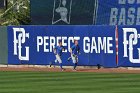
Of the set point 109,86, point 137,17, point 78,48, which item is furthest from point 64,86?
point 137,17

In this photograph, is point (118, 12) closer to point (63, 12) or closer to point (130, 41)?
point (63, 12)

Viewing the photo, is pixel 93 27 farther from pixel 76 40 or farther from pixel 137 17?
pixel 137 17

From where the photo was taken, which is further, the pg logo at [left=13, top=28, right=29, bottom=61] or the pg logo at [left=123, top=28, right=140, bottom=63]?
the pg logo at [left=13, top=28, right=29, bottom=61]

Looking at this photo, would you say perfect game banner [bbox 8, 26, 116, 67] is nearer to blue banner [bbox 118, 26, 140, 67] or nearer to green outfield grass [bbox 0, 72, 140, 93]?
blue banner [bbox 118, 26, 140, 67]

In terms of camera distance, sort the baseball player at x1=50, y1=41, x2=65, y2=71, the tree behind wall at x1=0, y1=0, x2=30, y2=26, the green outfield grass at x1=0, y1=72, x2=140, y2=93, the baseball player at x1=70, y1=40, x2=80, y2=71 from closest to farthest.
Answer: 1. the green outfield grass at x1=0, y1=72, x2=140, y2=93
2. the baseball player at x1=70, y1=40, x2=80, y2=71
3. the baseball player at x1=50, y1=41, x2=65, y2=71
4. the tree behind wall at x1=0, y1=0, x2=30, y2=26

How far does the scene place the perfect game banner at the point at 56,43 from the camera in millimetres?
30625

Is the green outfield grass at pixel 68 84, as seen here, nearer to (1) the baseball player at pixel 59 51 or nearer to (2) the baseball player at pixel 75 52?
(2) the baseball player at pixel 75 52

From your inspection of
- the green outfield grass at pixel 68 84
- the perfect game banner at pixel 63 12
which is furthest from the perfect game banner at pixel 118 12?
the green outfield grass at pixel 68 84

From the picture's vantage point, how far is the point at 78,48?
3000cm

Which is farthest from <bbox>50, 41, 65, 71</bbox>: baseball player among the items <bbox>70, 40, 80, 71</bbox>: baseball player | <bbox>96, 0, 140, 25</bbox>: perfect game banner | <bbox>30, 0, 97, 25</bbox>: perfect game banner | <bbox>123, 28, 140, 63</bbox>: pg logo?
<bbox>30, 0, 97, 25</bbox>: perfect game banner

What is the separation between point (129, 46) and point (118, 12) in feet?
21.7

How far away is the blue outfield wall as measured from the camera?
98.0ft

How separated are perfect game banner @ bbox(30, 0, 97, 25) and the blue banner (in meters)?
7.11

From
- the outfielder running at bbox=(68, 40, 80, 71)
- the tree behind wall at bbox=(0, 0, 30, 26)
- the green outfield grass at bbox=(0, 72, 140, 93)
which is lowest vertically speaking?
A: the green outfield grass at bbox=(0, 72, 140, 93)
